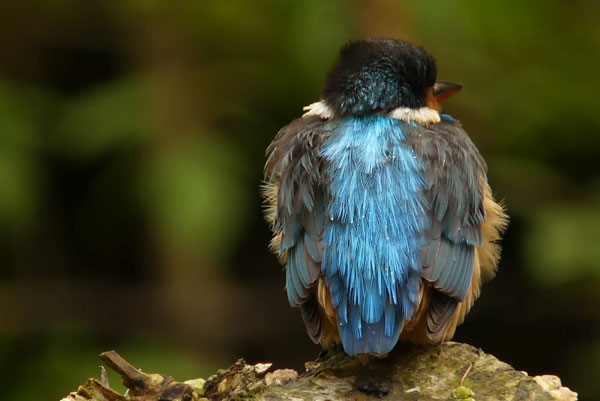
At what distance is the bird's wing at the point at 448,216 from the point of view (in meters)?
3.22

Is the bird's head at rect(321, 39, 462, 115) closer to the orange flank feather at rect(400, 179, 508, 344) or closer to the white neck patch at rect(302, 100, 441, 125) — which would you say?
the white neck patch at rect(302, 100, 441, 125)

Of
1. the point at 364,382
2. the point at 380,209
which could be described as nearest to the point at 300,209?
the point at 380,209

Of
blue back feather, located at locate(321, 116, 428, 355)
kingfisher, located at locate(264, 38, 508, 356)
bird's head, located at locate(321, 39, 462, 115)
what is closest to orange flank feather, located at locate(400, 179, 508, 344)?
kingfisher, located at locate(264, 38, 508, 356)

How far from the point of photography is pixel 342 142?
3.43 m

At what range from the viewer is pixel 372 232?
3.20 m

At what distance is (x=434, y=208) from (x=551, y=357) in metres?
2.94

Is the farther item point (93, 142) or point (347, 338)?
point (93, 142)

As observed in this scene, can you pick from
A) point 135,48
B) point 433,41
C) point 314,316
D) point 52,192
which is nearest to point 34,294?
point 52,192

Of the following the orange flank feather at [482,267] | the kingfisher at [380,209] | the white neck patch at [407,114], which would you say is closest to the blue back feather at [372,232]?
the kingfisher at [380,209]

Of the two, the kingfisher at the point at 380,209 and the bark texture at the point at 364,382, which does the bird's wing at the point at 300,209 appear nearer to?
the kingfisher at the point at 380,209

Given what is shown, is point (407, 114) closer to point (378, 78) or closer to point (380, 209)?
point (378, 78)

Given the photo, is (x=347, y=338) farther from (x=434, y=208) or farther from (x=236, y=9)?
(x=236, y=9)

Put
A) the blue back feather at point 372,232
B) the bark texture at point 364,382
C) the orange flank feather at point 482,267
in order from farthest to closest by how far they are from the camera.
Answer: the orange flank feather at point 482,267, the blue back feather at point 372,232, the bark texture at point 364,382

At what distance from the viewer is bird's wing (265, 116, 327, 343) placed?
10.7 ft
